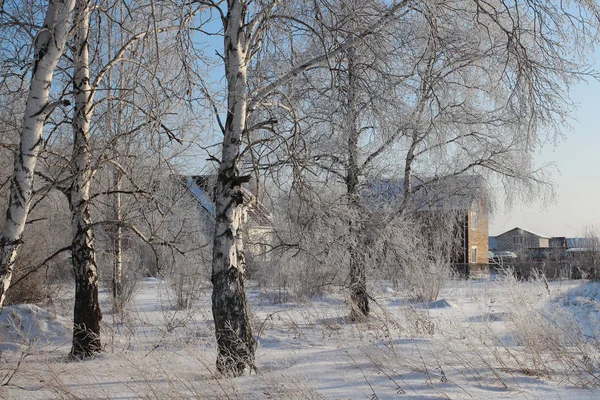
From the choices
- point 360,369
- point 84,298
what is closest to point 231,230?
point 360,369

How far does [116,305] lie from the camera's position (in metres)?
11.3

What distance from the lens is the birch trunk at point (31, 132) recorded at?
443cm

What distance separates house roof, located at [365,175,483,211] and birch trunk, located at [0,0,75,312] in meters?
8.31

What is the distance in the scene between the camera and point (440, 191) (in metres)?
13.0

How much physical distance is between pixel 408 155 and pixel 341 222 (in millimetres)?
3415

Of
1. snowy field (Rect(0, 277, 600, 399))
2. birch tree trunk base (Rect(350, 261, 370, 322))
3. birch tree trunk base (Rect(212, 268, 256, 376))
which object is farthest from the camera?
birch tree trunk base (Rect(350, 261, 370, 322))

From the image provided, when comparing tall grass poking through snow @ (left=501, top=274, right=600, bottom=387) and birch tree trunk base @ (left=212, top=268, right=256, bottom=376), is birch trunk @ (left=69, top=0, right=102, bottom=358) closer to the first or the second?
birch tree trunk base @ (left=212, top=268, right=256, bottom=376)

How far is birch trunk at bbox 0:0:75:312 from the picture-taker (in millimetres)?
4430

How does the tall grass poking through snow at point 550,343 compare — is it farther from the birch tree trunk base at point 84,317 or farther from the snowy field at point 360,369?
the birch tree trunk base at point 84,317

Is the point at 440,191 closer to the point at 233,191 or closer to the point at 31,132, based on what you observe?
the point at 233,191

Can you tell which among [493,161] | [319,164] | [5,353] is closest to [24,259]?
[5,353]

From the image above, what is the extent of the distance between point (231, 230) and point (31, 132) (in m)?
2.29

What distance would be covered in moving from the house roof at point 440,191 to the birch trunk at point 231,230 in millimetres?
6266

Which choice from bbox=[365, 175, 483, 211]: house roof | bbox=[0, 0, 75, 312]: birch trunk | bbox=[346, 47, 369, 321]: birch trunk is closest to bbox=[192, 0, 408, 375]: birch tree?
bbox=[0, 0, 75, 312]: birch trunk
